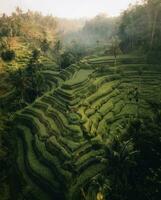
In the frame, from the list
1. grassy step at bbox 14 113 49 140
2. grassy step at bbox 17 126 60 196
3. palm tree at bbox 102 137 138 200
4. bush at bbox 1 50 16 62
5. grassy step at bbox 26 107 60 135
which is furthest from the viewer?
bush at bbox 1 50 16 62

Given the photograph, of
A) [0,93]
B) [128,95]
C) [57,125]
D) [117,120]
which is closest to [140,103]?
[128,95]

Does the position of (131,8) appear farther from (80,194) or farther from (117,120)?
(80,194)

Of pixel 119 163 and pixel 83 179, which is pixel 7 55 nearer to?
pixel 83 179

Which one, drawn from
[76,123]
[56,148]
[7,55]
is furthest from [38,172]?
[7,55]

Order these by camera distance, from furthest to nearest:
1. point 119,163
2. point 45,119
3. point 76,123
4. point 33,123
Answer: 1. point 33,123
2. point 45,119
3. point 76,123
4. point 119,163

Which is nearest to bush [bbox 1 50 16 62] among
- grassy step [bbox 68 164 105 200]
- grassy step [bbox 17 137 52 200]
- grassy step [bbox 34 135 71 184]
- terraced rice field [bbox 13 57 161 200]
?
terraced rice field [bbox 13 57 161 200]

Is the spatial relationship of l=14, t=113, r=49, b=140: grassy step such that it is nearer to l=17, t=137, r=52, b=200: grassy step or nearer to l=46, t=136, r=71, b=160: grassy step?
l=46, t=136, r=71, b=160: grassy step

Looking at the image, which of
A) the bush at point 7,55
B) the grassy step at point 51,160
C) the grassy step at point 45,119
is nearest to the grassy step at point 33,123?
the grassy step at point 45,119
